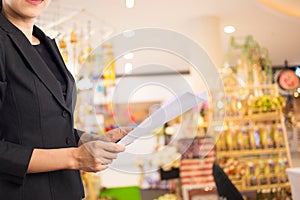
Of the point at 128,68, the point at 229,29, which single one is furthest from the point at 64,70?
the point at 229,29

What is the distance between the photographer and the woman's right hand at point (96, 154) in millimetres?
516

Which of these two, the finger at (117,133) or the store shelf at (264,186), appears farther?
the store shelf at (264,186)

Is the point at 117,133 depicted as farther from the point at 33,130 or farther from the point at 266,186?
the point at 266,186

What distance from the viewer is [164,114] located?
530 millimetres

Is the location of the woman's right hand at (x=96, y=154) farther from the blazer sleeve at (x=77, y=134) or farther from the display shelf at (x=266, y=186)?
the display shelf at (x=266, y=186)

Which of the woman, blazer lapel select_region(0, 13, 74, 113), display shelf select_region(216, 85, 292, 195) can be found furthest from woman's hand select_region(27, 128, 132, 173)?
display shelf select_region(216, 85, 292, 195)

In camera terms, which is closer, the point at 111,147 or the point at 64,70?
the point at 111,147

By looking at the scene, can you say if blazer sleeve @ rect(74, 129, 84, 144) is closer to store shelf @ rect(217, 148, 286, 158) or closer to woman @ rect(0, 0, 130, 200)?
woman @ rect(0, 0, 130, 200)

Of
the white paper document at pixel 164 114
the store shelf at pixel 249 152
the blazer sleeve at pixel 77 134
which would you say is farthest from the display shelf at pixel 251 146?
the white paper document at pixel 164 114

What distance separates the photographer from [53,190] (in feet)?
1.98

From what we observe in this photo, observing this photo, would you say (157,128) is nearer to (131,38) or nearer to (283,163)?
(131,38)

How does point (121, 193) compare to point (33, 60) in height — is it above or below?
below

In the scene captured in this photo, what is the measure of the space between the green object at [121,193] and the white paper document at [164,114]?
313 centimetres

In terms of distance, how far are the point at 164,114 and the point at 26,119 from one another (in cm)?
23
